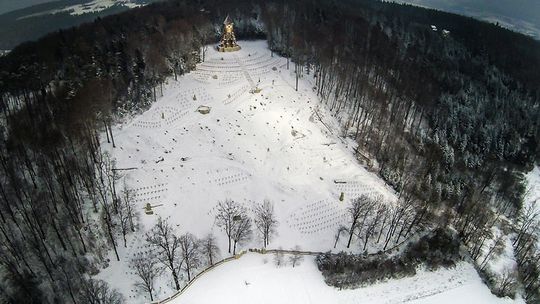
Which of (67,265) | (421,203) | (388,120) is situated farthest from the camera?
(388,120)

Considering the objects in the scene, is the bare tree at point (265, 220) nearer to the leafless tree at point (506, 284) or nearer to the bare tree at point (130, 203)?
the bare tree at point (130, 203)

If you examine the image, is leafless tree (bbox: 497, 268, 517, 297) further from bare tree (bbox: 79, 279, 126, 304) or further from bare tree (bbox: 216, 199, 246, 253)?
bare tree (bbox: 79, 279, 126, 304)

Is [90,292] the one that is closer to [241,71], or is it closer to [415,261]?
[415,261]

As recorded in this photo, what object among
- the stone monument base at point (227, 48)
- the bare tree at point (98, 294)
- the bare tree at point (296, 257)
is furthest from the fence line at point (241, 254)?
the stone monument base at point (227, 48)

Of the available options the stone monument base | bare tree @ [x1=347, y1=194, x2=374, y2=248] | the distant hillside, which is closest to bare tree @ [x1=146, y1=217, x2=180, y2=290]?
bare tree @ [x1=347, y1=194, x2=374, y2=248]

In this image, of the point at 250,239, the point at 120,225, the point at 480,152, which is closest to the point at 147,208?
the point at 120,225
